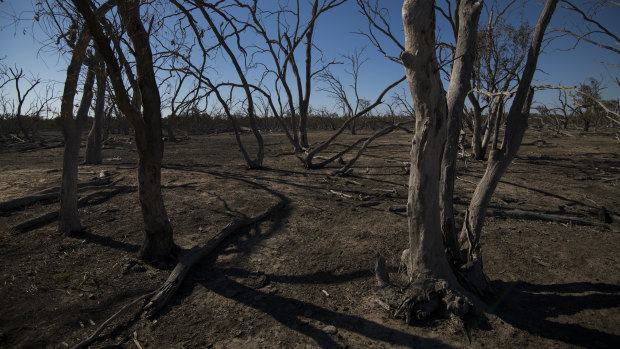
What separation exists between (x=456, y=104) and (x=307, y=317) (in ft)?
7.88

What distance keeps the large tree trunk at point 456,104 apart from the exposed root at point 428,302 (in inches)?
18.3

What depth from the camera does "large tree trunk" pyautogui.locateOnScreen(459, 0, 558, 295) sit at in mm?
2623

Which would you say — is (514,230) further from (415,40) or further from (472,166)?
(472,166)

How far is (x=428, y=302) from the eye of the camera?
101 inches

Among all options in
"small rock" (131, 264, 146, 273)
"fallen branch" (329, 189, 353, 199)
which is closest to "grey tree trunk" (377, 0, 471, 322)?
"small rock" (131, 264, 146, 273)

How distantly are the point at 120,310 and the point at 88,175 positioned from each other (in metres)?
6.06

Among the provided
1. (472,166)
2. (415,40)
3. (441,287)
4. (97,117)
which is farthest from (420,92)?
(97,117)

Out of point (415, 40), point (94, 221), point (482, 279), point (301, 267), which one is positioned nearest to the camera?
point (415, 40)

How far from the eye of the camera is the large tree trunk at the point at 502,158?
262 cm

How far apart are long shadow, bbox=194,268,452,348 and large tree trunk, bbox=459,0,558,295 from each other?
2.77ft

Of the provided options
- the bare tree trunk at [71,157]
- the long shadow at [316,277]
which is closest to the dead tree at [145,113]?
the long shadow at [316,277]

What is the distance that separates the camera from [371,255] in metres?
3.60

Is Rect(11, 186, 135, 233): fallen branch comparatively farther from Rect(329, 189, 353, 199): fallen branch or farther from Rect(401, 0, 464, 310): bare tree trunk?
Rect(401, 0, 464, 310): bare tree trunk

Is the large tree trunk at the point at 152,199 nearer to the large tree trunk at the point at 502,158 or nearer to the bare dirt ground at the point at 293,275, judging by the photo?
the bare dirt ground at the point at 293,275
